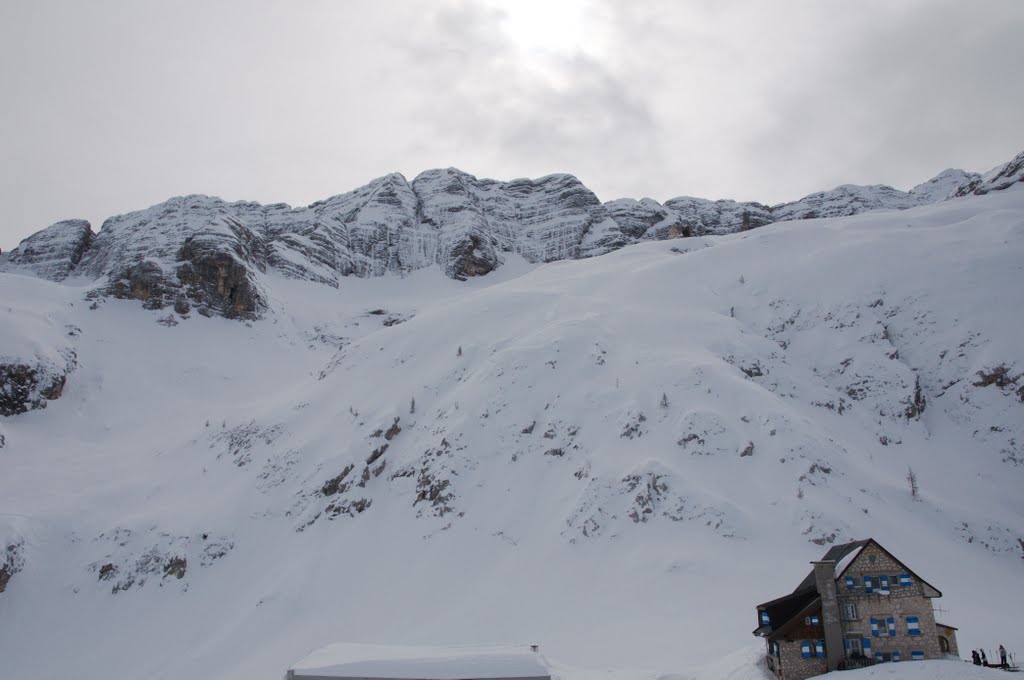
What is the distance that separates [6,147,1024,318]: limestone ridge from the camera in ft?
205

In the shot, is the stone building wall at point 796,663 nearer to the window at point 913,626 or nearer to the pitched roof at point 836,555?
the pitched roof at point 836,555

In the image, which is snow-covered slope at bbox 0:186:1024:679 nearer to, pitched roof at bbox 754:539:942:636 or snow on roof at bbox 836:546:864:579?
pitched roof at bbox 754:539:942:636

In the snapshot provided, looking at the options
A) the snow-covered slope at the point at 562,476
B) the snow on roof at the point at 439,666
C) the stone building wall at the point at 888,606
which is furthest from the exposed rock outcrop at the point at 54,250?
the stone building wall at the point at 888,606

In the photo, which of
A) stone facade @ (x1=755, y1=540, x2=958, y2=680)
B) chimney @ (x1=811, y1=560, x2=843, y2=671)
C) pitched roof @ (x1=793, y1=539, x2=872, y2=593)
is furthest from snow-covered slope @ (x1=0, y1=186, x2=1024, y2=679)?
chimney @ (x1=811, y1=560, x2=843, y2=671)

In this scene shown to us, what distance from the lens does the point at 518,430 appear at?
30750mm

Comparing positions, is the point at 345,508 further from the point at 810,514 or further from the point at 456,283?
the point at 456,283

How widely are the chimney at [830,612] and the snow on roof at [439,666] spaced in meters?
7.81

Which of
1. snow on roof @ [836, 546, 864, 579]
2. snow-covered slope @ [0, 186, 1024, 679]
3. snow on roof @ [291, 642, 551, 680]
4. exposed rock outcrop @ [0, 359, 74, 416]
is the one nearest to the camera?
snow on roof @ [291, 642, 551, 680]

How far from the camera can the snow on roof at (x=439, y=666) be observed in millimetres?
16891

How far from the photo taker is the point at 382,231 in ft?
305

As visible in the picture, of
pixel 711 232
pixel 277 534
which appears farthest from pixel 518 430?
pixel 711 232

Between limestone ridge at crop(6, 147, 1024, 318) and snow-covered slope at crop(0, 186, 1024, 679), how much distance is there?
1800 centimetres

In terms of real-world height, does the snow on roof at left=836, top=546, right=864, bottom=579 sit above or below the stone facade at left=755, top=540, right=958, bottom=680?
above

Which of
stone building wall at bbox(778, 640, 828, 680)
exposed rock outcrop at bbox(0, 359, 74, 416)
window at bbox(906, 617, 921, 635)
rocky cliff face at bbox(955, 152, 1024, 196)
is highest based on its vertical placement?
rocky cliff face at bbox(955, 152, 1024, 196)
